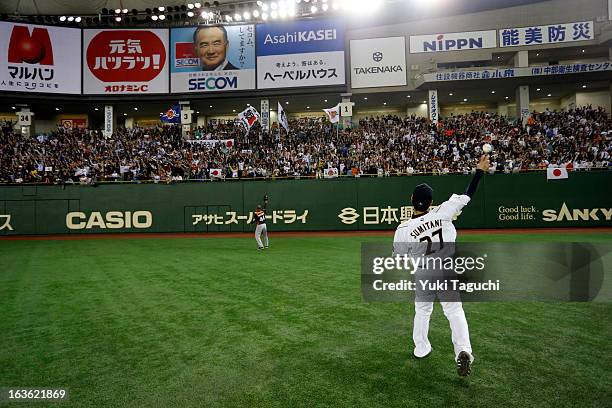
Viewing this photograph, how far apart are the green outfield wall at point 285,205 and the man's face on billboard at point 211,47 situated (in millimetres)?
14205

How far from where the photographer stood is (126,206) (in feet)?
86.3

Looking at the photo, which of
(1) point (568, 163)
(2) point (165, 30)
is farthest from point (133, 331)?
(2) point (165, 30)

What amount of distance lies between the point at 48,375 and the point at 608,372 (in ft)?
21.8

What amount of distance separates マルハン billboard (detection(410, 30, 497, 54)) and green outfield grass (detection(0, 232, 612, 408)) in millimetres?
29637

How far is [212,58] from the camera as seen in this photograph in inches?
1382

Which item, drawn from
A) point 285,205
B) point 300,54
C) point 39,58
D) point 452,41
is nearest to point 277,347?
point 285,205

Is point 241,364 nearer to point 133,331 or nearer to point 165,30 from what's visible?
point 133,331

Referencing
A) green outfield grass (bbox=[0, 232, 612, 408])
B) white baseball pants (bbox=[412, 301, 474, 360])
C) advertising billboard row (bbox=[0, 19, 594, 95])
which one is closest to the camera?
green outfield grass (bbox=[0, 232, 612, 408])

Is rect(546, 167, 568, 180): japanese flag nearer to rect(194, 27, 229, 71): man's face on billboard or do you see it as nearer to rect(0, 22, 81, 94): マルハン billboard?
rect(194, 27, 229, 71): man's face on billboard

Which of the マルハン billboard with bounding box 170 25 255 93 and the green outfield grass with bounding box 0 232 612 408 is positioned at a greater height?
the マルハン billboard with bounding box 170 25 255 93

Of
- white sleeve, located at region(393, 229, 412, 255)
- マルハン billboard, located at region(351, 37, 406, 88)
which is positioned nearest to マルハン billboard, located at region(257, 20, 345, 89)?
マルハン billboard, located at region(351, 37, 406, 88)

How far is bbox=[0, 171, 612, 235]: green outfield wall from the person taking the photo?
77.9 feet

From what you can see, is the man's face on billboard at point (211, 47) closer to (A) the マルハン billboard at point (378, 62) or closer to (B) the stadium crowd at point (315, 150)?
(B) the stadium crowd at point (315, 150)

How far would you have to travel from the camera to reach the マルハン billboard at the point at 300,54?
1334 inches
